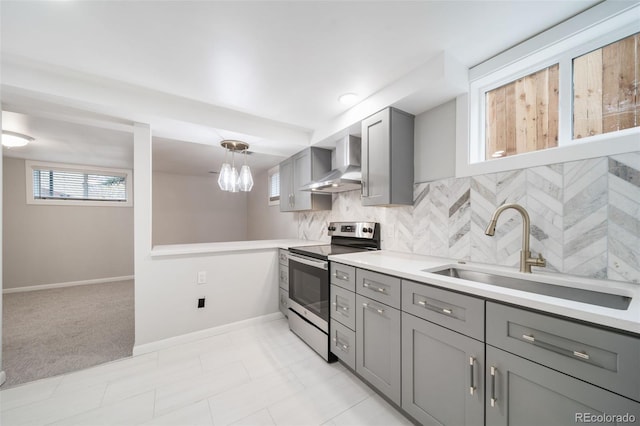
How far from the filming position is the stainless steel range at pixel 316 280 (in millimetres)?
2104

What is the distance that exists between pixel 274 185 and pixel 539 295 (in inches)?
172

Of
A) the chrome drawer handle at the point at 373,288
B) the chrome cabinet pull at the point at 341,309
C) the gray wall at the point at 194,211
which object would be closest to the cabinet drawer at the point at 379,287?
the chrome drawer handle at the point at 373,288

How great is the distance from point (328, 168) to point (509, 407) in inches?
108

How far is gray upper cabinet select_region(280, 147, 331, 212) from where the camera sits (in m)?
3.11

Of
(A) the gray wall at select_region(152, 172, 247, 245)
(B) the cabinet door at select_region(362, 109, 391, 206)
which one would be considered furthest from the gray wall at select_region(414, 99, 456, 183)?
(A) the gray wall at select_region(152, 172, 247, 245)

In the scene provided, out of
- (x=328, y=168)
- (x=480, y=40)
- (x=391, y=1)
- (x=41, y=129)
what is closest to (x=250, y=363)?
(x=328, y=168)

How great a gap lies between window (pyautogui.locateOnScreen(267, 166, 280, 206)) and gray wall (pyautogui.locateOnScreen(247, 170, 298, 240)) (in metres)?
0.14

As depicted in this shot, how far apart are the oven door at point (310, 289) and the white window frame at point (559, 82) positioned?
1.44m

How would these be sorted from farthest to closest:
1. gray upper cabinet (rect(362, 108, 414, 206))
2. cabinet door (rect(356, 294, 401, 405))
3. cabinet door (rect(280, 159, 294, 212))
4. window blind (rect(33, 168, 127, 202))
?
window blind (rect(33, 168, 127, 202)), cabinet door (rect(280, 159, 294, 212)), gray upper cabinet (rect(362, 108, 414, 206)), cabinet door (rect(356, 294, 401, 405))

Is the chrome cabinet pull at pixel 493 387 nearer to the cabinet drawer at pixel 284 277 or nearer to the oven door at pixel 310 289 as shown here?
the oven door at pixel 310 289

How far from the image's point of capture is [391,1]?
121 cm

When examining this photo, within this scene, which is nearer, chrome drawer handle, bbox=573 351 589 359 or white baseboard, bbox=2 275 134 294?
chrome drawer handle, bbox=573 351 589 359

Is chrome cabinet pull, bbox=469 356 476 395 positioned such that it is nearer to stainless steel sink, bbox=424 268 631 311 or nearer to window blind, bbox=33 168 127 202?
stainless steel sink, bbox=424 268 631 311

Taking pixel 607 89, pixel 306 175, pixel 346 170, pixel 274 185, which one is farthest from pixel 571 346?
pixel 274 185
